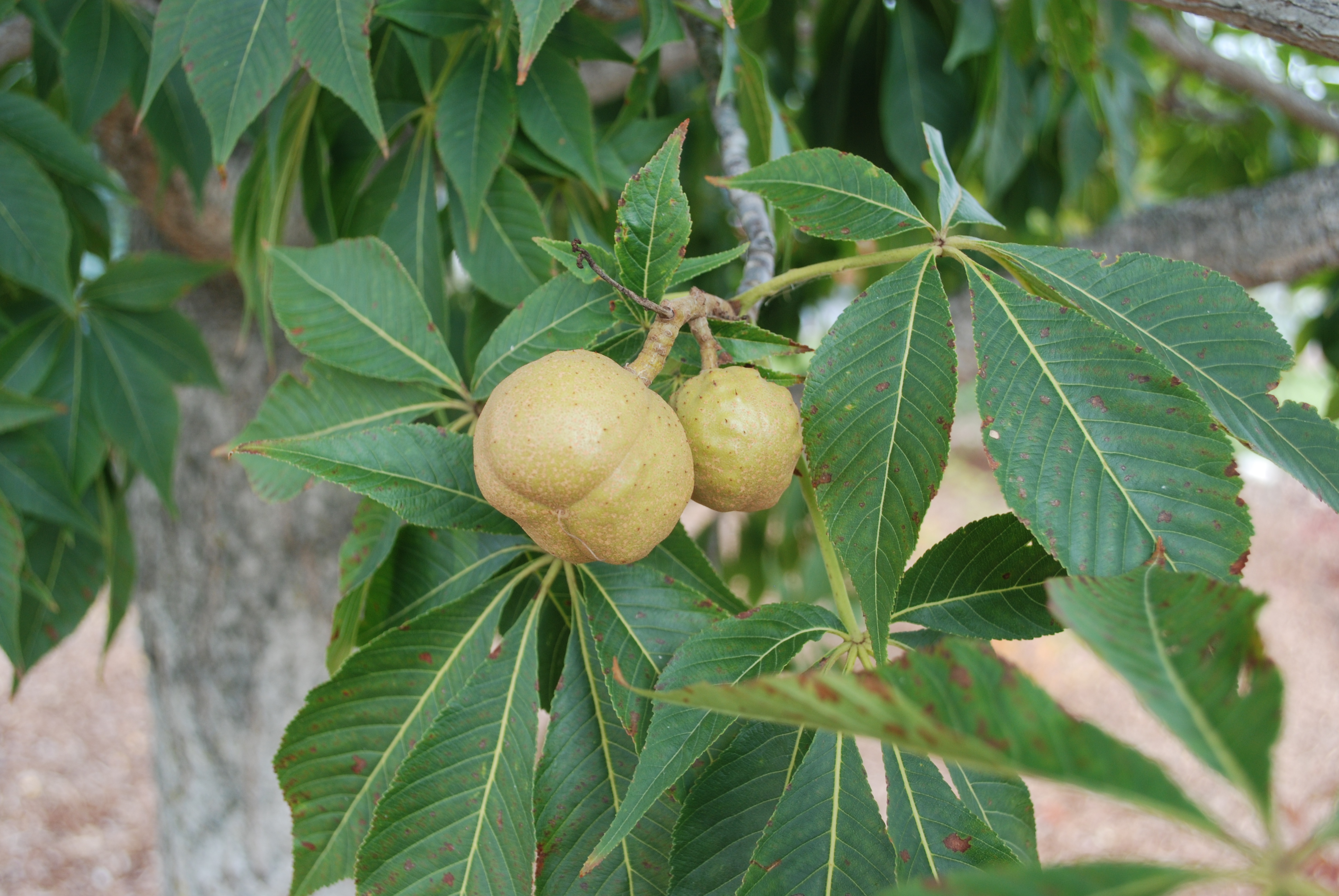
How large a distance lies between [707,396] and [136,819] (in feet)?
13.4

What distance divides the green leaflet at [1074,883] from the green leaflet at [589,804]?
1.23ft

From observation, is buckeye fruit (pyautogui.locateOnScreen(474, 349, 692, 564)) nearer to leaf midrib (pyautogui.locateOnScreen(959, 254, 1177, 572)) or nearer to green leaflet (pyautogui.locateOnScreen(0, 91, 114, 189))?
leaf midrib (pyautogui.locateOnScreen(959, 254, 1177, 572))

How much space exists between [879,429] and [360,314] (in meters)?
0.53

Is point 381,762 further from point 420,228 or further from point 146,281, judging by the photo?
point 146,281

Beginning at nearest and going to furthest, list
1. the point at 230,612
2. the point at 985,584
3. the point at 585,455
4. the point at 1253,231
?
the point at 585,455, the point at 985,584, the point at 1253,231, the point at 230,612

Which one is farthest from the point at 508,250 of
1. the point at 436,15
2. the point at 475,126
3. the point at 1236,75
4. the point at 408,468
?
the point at 1236,75

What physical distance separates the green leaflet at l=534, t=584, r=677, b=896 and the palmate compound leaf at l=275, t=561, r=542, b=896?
0.33ft

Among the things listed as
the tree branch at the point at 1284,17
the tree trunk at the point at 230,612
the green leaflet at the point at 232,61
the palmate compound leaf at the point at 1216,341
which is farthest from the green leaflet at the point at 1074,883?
the tree trunk at the point at 230,612

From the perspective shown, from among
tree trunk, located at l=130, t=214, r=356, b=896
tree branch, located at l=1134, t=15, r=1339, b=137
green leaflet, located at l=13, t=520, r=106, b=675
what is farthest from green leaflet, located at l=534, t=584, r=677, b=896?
tree branch, located at l=1134, t=15, r=1339, b=137

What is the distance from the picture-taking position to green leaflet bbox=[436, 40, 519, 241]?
34.9 inches

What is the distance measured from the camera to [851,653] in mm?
660

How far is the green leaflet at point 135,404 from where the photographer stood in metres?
1.26

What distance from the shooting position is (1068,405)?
22.3 inches

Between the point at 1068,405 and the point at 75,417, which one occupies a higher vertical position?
the point at 75,417
